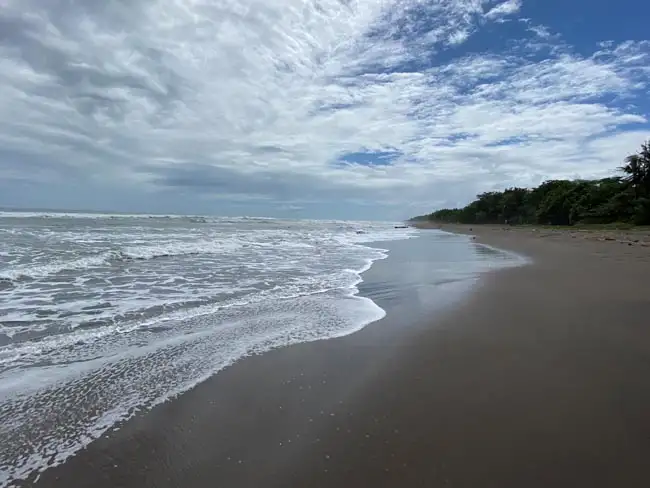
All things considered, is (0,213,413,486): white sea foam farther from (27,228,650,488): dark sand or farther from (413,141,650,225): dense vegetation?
(413,141,650,225): dense vegetation

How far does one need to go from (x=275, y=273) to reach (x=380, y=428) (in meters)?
8.54

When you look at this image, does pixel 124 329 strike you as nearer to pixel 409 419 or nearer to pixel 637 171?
pixel 409 419

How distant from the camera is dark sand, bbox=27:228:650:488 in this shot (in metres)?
2.56

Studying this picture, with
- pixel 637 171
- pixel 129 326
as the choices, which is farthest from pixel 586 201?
pixel 129 326

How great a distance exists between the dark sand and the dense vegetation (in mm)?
49944

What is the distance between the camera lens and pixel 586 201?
2255 inches

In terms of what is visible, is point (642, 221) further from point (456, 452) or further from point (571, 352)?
point (456, 452)

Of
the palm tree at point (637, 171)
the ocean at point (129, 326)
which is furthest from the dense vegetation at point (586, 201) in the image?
the ocean at point (129, 326)

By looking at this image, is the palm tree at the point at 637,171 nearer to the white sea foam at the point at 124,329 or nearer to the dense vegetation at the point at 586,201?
the dense vegetation at the point at 586,201

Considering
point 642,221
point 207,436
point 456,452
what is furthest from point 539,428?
point 642,221

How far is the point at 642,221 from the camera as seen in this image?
143 feet

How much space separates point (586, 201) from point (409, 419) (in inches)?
2569

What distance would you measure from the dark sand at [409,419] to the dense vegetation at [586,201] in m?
49.9

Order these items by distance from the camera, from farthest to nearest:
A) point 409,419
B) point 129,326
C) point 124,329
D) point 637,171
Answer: point 637,171
point 129,326
point 124,329
point 409,419
